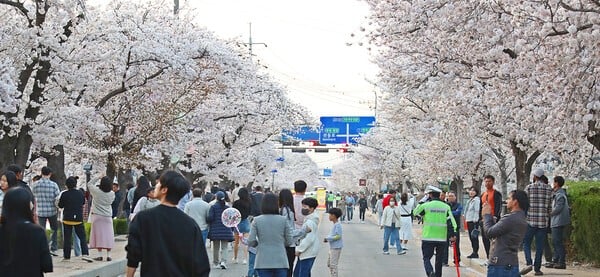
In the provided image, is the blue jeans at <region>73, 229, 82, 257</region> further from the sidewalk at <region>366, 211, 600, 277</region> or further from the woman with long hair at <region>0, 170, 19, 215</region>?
the sidewalk at <region>366, 211, 600, 277</region>

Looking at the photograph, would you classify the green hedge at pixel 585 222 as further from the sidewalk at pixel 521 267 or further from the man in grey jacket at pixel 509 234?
the man in grey jacket at pixel 509 234

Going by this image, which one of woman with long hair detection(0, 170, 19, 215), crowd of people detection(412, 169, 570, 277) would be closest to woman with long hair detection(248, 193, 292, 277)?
crowd of people detection(412, 169, 570, 277)

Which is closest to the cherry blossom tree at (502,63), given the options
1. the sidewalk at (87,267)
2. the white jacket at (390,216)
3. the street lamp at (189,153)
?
the white jacket at (390,216)

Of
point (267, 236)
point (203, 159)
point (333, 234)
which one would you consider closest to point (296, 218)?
point (333, 234)

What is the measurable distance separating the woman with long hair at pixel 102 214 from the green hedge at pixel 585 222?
9.35 metres

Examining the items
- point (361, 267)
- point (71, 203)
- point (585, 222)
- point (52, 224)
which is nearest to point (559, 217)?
point (585, 222)

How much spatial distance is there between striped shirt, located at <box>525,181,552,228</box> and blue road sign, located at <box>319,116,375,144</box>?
41.4 m

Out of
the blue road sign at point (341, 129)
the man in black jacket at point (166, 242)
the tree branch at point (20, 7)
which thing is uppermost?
the blue road sign at point (341, 129)

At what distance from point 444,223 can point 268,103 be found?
2396cm

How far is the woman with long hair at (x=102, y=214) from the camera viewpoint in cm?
1792

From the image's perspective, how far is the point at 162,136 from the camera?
28938 millimetres

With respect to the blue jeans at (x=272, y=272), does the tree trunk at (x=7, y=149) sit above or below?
above

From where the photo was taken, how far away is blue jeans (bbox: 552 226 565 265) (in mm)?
17212

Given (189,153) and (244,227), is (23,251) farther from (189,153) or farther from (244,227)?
(189,153)
